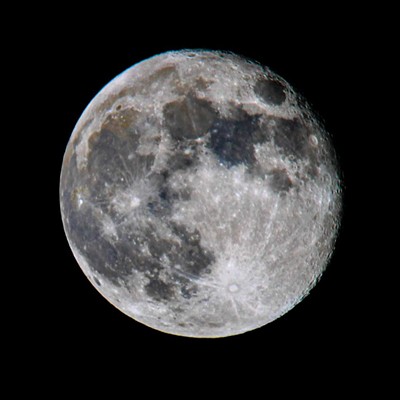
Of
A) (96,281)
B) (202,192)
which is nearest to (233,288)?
(202,192)

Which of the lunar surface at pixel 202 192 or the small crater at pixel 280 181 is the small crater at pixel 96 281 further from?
Answer: the small crater at pixel 280 181

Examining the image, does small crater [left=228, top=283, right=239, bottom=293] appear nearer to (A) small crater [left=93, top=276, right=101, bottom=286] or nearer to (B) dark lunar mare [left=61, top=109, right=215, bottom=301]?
(B) dark lunar mare [left=61, top=109, right=215, bottom=301]

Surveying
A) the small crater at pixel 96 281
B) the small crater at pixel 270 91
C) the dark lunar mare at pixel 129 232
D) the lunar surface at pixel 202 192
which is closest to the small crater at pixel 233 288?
the lunar surface at pixel 202 192

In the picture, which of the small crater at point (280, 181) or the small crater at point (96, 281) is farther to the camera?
the small crater at point (96, 281)

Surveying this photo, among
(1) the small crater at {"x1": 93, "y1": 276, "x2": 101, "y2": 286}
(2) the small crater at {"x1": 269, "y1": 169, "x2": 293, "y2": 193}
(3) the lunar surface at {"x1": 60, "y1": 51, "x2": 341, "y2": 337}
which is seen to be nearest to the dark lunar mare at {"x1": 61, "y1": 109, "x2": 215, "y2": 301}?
(3) the lunar surface at {"x1": 60, "y1": 51, "x2": 341, "y2": 337}

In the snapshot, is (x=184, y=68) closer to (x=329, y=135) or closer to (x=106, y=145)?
(x=106, y=145)

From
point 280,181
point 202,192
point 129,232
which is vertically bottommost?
point 129,232

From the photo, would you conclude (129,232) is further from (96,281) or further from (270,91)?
(270,91)

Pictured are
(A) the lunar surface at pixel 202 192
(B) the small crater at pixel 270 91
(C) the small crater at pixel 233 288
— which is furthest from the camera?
(B) the small crater at pixel 270 91
